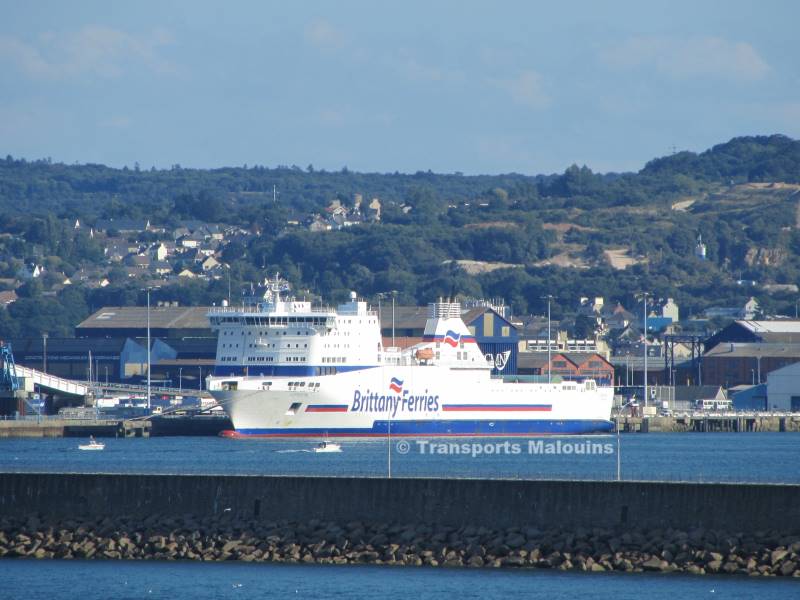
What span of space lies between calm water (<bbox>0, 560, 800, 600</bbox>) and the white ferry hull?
32.7 metres

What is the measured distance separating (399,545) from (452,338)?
44505 millimetres

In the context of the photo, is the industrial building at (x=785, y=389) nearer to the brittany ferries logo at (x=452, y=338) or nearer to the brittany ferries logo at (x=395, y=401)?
the brittany ferries logo at (x=452, y=338)

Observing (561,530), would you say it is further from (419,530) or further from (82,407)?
(82,407)

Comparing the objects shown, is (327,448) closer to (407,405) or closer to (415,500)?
(407,405)

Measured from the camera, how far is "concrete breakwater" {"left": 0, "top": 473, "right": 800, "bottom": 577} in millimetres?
30938

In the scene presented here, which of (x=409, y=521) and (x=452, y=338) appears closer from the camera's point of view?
(x=409, y=521)

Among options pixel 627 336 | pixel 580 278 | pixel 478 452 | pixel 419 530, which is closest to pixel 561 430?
pixel 478 452

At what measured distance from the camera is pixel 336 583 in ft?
104

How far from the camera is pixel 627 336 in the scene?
147750 millimetres

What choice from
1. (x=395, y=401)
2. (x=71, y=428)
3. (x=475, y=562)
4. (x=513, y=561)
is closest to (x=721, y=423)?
(x=395, y=401)

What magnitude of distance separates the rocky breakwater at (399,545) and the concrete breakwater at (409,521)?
2 cm

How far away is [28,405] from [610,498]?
55853mm

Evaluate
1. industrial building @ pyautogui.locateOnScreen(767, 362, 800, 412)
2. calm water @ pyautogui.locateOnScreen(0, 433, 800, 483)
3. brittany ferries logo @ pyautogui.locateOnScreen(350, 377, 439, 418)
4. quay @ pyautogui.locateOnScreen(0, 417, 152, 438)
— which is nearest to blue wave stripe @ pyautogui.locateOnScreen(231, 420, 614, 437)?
brittany ferries logo @ pyautogui.locateOnScreen(350, 377, 439, 418)

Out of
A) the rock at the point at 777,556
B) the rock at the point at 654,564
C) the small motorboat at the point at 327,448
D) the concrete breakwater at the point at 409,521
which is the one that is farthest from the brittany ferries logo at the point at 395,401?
the rock at the point at 777,556
